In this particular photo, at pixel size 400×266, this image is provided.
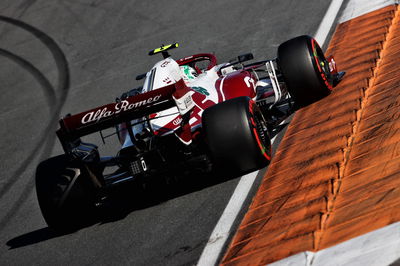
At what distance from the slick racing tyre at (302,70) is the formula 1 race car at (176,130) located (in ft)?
0.04

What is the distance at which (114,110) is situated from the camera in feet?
24.7

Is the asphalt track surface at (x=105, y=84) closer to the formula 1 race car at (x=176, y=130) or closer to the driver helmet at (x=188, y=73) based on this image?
the formula 1 race car at (x=176, y=130)

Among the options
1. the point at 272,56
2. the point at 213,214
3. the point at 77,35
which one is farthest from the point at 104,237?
the point at 77,35

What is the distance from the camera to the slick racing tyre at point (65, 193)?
800 cm

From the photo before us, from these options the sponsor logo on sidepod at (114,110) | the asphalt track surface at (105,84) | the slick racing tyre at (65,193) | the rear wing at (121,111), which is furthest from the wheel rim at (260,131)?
the slick racing tyre at (65,193)

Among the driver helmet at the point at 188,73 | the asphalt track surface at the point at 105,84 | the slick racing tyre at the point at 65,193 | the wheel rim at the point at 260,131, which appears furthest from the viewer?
the driver helmet at the point at 188,73

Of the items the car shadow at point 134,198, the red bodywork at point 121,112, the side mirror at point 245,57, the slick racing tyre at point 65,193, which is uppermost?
the red bodywork at point 121,112

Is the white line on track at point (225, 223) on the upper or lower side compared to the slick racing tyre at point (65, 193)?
lower

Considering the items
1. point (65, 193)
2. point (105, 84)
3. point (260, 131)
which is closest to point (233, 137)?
point (260, 131)

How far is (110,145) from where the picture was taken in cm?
1119

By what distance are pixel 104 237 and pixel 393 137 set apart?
132 inches

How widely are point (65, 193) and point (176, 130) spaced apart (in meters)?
1.43

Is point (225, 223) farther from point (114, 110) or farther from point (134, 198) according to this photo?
point (134, 198)

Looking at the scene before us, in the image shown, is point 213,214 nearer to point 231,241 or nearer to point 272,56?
point 231,241
